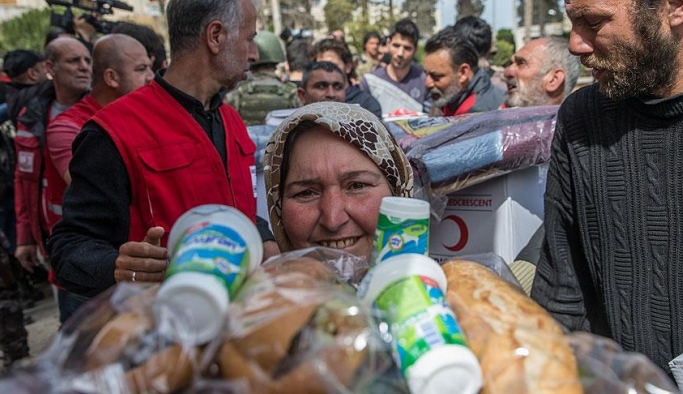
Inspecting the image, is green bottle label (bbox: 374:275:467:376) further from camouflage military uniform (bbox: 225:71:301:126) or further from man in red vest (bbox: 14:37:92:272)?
camouflage military uniform (bbox: 225:71:301:126)

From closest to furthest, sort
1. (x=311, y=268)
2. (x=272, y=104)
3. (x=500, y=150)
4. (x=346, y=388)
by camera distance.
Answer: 1. (x=346, y=388)
2. (x=311, y=268)
3. (x=500, y=150)
4. (x=272, y=104)

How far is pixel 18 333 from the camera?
187 inches

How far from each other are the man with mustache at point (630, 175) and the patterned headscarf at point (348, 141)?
2.40 feet

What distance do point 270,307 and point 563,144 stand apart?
5.81 feet

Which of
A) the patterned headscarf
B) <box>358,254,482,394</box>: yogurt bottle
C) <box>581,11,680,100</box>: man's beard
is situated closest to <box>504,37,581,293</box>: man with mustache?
<box>581,11,680,100</box>: man's beard

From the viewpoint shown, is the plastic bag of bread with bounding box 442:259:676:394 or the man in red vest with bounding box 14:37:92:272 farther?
the man in red vest with bounding box 14:37:92:272

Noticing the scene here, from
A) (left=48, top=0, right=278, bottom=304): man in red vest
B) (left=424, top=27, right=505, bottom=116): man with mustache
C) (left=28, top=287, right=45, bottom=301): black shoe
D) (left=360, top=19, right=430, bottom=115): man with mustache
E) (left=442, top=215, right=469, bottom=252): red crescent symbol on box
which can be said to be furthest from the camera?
(left=360, top=19, right=430, bottom=115): man with mustache

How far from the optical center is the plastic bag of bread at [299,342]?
70 cm

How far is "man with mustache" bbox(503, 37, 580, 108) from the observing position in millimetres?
4375

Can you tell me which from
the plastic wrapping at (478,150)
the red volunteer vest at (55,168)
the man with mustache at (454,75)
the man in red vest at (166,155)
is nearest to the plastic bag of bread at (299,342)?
the man in red vest at (166,155)

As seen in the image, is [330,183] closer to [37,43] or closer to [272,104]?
[272,104]

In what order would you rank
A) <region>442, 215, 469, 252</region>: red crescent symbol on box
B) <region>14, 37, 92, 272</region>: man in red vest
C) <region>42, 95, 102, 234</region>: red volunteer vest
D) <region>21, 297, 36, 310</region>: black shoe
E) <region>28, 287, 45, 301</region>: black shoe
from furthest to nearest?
1. <region>28, 287, 45, 301</region>: black shoe
2. <region>21, 297, 36, 310</region>: black shoe
3. <region>14, 37, 92, 272</region>: man in red vest
4. <region>42, 95, 102, 234</region>: red volunteer vest
5. <region>442, 215, 469, 252</region>: red crescent symbol on box

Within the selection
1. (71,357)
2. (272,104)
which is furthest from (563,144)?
(272,104)

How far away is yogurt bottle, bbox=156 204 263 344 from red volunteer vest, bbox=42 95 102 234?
302 cm
